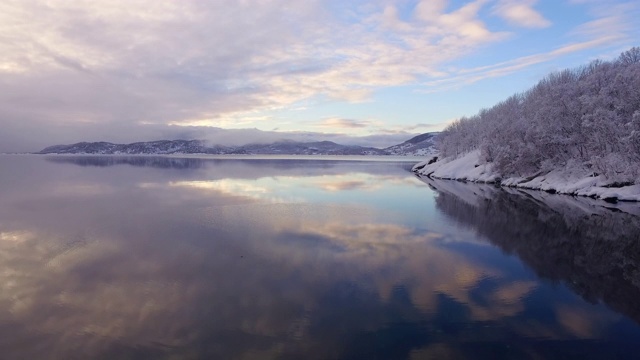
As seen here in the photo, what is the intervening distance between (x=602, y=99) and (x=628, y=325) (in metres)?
51.5

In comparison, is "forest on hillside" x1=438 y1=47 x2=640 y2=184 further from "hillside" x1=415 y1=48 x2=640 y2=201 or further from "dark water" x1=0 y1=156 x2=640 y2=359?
"dark water" x1=0 y1=156 x2=640 y2=359

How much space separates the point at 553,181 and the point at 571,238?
1448 inches

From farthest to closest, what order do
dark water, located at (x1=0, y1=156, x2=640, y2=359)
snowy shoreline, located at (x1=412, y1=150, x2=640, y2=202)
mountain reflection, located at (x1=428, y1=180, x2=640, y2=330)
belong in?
snowy shoreline, located at (x1=412, y1=150, x2=640, y2=202), mountain reflection, located at (x1=428, y1=180, x2=640, y2=330), dark water, located at (x1=0, y1=156, x2=640, y2=359)

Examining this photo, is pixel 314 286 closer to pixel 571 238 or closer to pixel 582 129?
pixel 571 238

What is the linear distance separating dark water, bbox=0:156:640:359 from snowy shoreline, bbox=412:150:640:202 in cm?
1545

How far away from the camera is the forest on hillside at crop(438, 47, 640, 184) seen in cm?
4856

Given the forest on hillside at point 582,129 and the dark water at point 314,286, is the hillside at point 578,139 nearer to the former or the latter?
the forest on hillside at point 582,129

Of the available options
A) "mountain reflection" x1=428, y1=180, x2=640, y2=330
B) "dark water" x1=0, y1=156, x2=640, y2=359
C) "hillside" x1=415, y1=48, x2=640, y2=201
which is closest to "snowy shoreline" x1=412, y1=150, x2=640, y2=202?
"hillside" x1=415, y1=48, x2=640, y2=201

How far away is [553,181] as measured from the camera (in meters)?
58.5

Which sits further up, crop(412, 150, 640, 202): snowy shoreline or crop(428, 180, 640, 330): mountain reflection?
crop(412, 150, 640, 202): snowy shoreline

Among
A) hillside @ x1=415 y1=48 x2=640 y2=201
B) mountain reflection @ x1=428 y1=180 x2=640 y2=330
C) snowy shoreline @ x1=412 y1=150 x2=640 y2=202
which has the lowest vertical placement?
mountain reflection @ x1=428 y1=180 x2=640 y2=330

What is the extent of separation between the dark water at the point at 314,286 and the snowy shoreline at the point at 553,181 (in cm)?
1545

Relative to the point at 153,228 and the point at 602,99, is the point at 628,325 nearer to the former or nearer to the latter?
the point at 153,228

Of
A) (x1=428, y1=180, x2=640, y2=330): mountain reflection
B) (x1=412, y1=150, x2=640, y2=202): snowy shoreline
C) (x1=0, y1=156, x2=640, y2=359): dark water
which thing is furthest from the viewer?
(x1=412, y1=150, x2=640, y2=202): snowy shoreline
